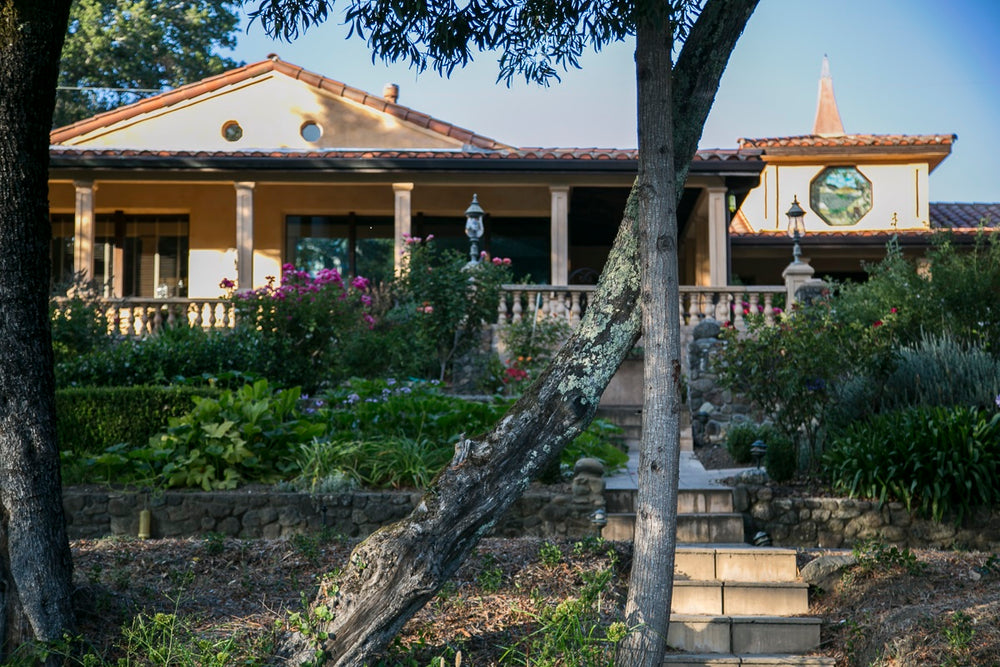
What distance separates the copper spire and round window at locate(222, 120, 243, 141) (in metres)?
15.6

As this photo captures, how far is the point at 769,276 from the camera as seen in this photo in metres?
21.0

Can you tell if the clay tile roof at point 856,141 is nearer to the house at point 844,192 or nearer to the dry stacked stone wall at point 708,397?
the house at point 844,192

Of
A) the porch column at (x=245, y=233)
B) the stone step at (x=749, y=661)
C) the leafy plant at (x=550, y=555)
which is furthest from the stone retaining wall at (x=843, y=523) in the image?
the porch column at (x=245, y=233)

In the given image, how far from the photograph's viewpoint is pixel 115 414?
8.21m

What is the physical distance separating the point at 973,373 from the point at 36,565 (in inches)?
302

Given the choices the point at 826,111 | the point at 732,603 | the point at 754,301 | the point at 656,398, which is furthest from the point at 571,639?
the point at 826,111

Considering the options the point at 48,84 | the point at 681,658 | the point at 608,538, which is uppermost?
the point at 48,84

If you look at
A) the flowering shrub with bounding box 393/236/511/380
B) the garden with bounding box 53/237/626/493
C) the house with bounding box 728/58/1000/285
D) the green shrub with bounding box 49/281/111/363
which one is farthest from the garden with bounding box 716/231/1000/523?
the house with bounding box 728/58/1000/285

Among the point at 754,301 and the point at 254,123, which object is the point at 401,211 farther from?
Result: the point at 754,301

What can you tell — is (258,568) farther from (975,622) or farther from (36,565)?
(975,622)

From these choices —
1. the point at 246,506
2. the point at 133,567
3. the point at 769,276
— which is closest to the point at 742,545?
the point at 246,506

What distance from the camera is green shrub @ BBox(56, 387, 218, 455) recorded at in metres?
8.17

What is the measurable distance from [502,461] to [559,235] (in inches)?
475

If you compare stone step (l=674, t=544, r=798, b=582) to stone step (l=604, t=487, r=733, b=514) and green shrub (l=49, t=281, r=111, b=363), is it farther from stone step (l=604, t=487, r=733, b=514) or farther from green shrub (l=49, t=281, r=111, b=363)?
green shrub (l=49, t=281, r=111, b=363)
